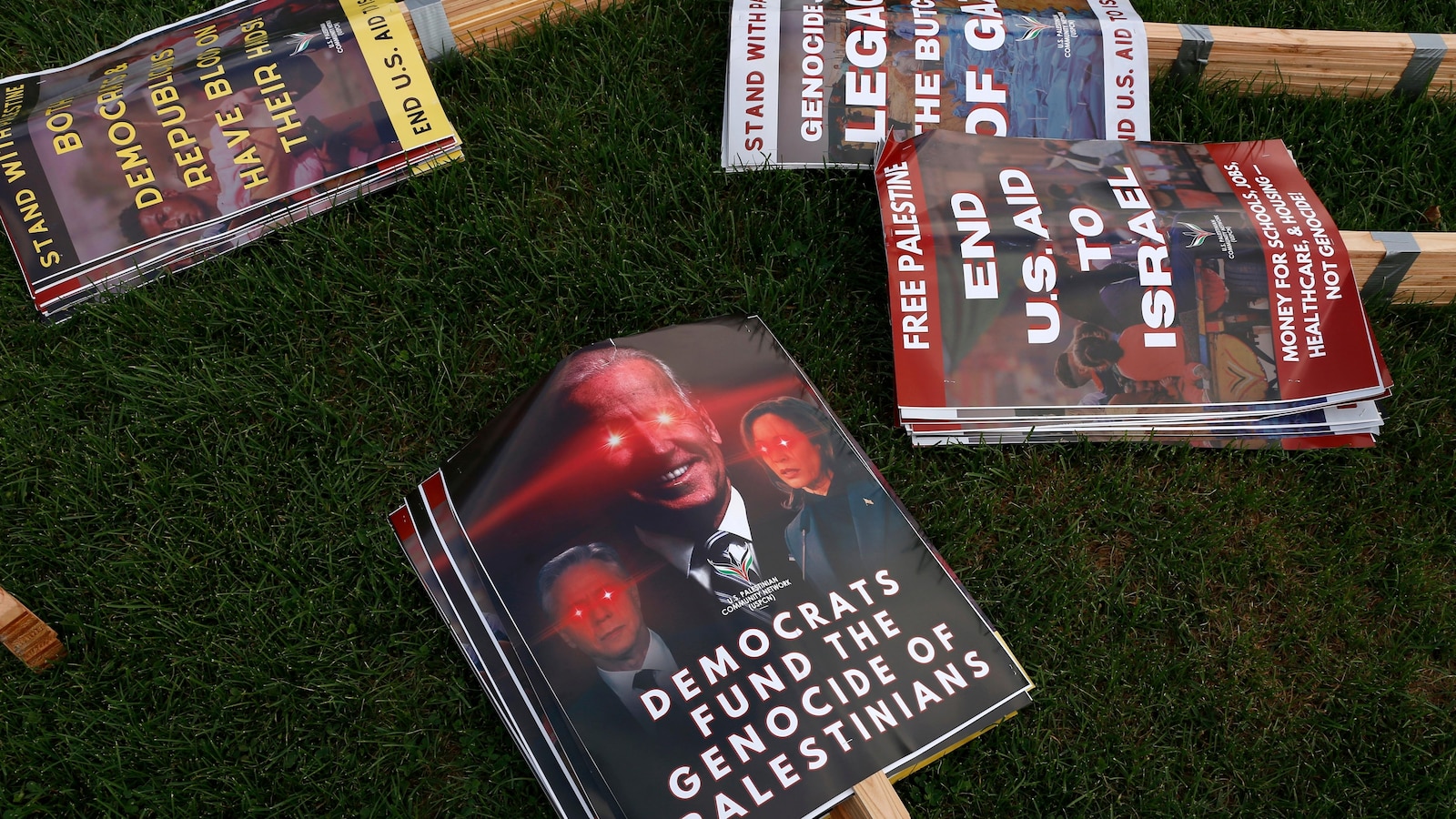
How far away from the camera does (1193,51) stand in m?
1.87

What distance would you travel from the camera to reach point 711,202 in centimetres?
175

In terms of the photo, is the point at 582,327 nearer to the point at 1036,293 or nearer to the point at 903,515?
the point at 903,515

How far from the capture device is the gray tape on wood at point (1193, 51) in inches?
73.0

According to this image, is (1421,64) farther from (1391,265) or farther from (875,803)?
(875,803)

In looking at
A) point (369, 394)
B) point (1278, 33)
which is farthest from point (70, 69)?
point (1278, 33)

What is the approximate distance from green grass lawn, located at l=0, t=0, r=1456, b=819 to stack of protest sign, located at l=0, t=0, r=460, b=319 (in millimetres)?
66

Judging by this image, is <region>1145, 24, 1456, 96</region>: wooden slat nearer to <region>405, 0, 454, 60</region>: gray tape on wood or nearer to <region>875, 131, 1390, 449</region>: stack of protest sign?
<region>875, 131, 1390, 449</region>: stack of protest sign

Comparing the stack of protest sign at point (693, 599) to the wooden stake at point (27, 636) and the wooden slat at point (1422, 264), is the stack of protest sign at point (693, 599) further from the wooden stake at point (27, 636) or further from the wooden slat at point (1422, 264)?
the wooden slat at point (1422, 264)

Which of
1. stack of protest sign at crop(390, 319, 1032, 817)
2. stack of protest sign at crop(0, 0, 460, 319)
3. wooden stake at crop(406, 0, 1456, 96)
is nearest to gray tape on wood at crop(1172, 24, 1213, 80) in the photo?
wooden stake at crop(406, 0, 1456, 96)

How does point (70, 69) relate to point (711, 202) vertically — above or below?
above

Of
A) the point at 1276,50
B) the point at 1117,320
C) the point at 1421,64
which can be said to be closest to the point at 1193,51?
the point at 1276,50

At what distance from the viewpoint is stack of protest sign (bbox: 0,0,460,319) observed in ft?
5.35

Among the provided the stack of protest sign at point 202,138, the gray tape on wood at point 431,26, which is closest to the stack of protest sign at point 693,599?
the stack of protest sign at point 202,138

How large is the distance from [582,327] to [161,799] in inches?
37.2
